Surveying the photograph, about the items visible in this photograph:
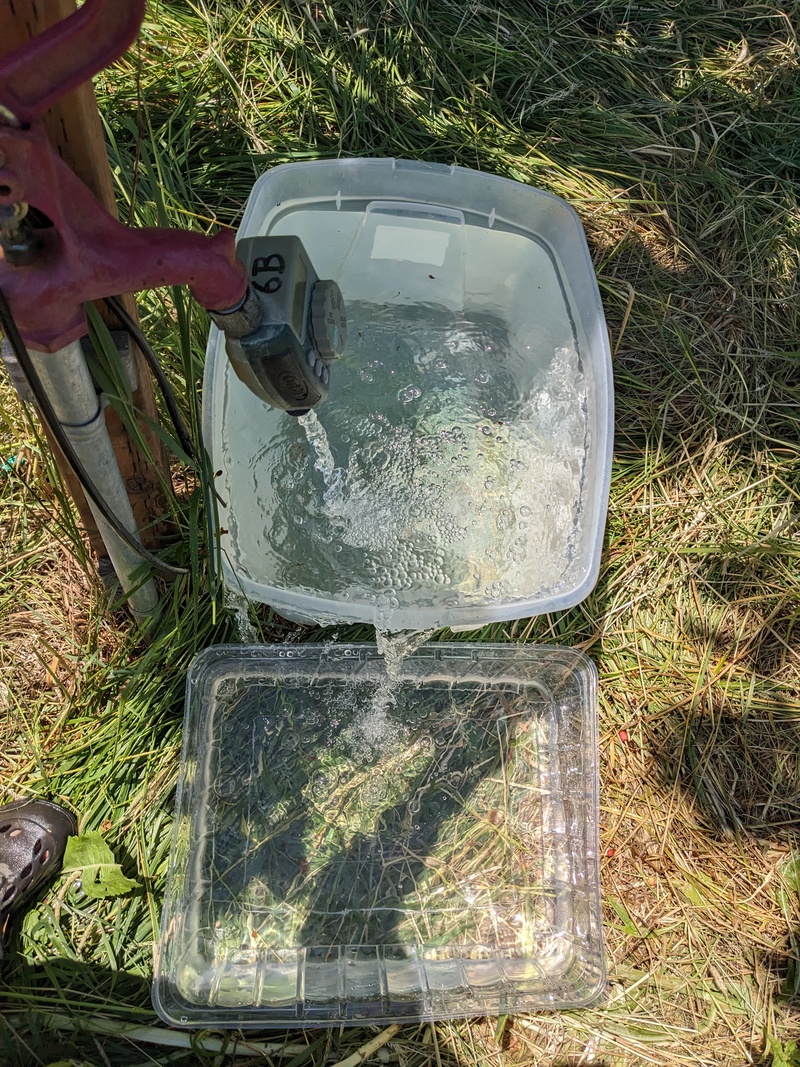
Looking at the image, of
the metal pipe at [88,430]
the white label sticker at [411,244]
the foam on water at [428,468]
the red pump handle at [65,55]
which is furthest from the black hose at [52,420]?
the white label sticker at [411,244]

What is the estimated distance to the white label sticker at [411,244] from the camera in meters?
1.26

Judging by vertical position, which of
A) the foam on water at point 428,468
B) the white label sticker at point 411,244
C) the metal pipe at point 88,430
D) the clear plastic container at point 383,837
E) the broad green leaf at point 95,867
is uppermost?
the metal pipe at point 88,430

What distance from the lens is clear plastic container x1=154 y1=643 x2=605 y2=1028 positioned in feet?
3.59

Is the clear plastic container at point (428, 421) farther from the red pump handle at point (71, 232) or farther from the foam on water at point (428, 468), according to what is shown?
the red pump handle at point (71, 232)

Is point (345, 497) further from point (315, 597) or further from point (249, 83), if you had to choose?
point (249, 83)

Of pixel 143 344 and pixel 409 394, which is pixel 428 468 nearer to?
pixel 409 394

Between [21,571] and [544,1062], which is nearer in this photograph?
[544,1062]

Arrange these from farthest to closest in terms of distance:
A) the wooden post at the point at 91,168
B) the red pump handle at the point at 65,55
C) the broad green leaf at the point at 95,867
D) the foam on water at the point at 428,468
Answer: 1. the foam on water at the point at 428,468
2. the broad green leaf at the point at 95,867
3. the wooden post at the point at 91,168
4. the red pump handle at the point at 65,55

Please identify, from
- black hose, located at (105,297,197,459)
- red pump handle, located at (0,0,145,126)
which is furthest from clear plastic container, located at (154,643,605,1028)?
red pump handle, located at (0,0,145,126)

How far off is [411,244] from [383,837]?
97 cm

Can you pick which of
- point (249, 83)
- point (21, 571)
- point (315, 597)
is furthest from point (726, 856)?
point (249, 83)

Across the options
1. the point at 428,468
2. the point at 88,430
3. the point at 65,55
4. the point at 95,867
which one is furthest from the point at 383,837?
the point at 65,55

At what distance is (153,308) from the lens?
4.09ft

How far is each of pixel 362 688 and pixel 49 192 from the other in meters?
0.89
